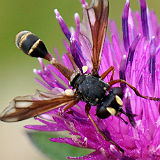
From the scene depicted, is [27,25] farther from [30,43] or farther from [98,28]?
[98,28]

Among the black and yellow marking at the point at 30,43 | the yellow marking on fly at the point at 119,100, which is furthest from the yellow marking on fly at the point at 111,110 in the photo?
the black and yellow marking at the point at 30,43

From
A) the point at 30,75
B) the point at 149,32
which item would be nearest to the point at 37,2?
the point at 30,75

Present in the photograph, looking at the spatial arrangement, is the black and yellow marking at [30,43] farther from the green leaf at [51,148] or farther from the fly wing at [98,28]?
the green leaf at [51,148]

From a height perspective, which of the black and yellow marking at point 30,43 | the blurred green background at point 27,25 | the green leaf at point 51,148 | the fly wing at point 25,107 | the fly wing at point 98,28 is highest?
the blurred green background at point 27,25

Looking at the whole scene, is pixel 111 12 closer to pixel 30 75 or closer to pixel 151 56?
pixel 30 75

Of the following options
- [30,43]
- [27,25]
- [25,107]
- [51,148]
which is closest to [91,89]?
[25,107]

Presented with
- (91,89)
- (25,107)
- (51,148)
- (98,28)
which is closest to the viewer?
(25,107)
